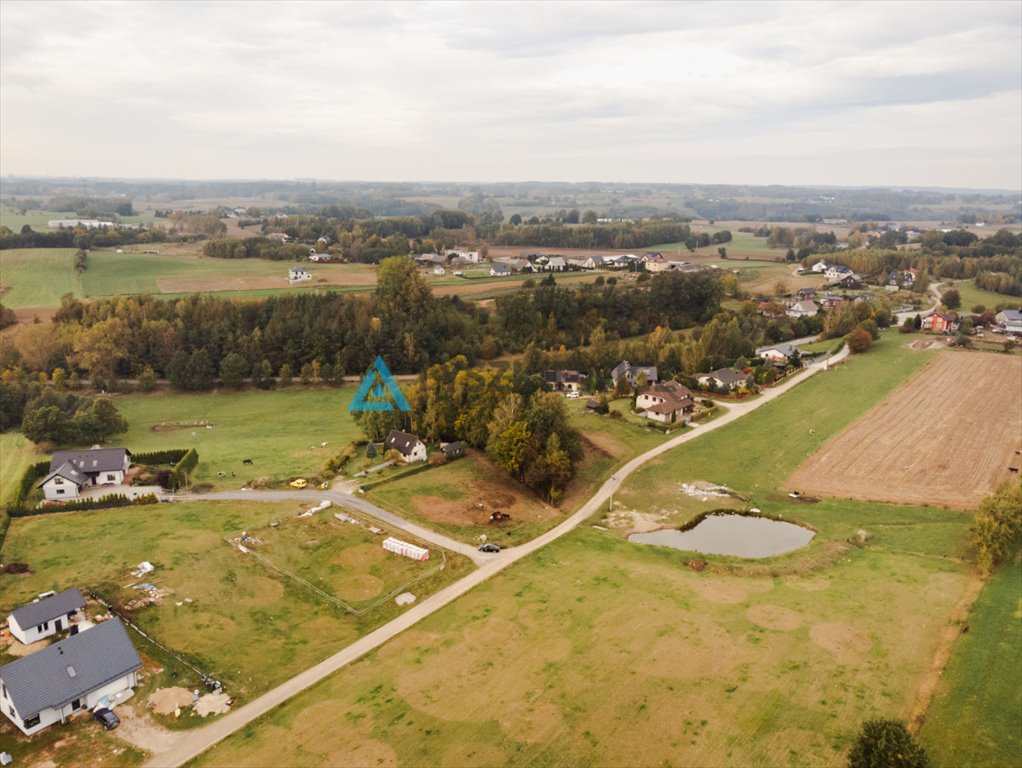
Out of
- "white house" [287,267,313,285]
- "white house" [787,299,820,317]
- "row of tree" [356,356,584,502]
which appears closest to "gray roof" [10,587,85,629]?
"row of tree" [356,356,584,502]

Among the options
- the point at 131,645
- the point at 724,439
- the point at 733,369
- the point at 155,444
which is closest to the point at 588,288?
the point at 733,369

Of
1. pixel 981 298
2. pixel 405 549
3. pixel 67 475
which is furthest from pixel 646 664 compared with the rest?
pixel 981 298

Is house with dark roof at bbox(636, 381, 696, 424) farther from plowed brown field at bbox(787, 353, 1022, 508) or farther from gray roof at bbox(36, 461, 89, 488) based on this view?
gray roof at bbox(36, 461, 89, 488)

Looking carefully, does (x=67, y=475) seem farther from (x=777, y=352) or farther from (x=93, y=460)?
(x=777, y=352)

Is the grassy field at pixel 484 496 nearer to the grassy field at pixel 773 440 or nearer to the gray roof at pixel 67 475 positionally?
the grassy field at pixel 773 440

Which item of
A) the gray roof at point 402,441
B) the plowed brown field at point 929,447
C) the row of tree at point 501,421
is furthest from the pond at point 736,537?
the gray roof at point 402,441

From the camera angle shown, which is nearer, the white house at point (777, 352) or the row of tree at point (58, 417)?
the row of tree at point (58, 417)
